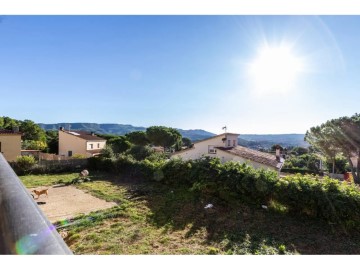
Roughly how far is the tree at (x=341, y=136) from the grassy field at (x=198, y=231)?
18017 mm

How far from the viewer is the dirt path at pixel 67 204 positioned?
7.40 meters

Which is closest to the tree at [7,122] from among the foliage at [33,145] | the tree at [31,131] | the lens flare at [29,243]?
the tree at [31,131]

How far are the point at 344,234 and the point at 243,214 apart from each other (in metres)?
2.45

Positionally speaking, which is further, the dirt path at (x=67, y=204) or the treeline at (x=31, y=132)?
the treeline at (x=31, y=132)

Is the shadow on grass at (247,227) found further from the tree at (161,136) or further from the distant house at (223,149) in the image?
the tree at (161,136)

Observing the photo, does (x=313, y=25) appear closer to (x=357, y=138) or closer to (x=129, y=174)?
(x=129, y=174)

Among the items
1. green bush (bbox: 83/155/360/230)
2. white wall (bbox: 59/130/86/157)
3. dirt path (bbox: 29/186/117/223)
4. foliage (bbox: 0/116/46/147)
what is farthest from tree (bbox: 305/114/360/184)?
foliage (bbox: 0/116/46/147)

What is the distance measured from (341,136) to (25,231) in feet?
85.1

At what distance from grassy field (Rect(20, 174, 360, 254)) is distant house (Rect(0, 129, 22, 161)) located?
14.7m

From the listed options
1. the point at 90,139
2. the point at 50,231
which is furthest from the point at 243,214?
the point at 90,139

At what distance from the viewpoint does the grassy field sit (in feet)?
16.7
